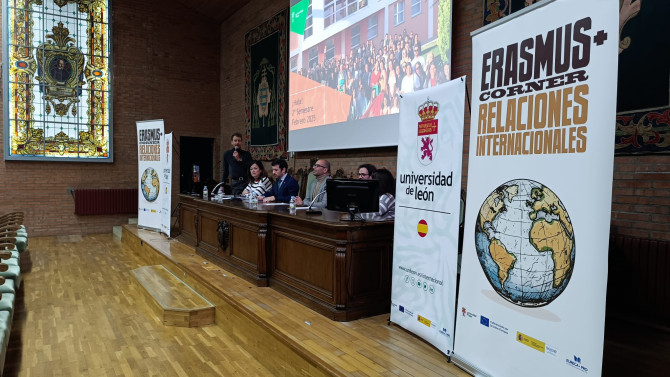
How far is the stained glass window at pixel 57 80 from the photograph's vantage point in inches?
320

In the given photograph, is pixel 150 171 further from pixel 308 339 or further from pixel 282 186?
pixel 308 339

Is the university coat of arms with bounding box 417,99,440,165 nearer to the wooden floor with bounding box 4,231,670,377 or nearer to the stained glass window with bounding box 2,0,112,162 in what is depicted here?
the wooden floor with bounding box 4,231,670,377

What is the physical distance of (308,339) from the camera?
2.93 metres

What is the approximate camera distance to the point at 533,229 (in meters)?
2.10

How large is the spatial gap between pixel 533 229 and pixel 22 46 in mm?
9430

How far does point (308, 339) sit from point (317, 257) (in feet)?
2.31

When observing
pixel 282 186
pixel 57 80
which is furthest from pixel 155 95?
pixel 282 186

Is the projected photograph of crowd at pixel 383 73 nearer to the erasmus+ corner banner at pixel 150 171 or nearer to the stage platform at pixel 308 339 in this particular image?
the stage platform at pixel 308 339

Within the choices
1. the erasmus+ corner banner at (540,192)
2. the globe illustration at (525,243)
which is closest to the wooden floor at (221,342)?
the erasmus+ corner banner at (540,192)

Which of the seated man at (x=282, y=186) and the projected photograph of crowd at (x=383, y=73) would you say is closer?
the projected photograph of crowd at (x=383, y=73)

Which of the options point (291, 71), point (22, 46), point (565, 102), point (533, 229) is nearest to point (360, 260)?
point (533, 229)

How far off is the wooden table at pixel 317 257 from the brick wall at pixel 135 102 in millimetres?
5646

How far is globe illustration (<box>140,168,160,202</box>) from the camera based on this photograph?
23.5ft

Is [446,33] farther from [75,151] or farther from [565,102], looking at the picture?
[75,151]
